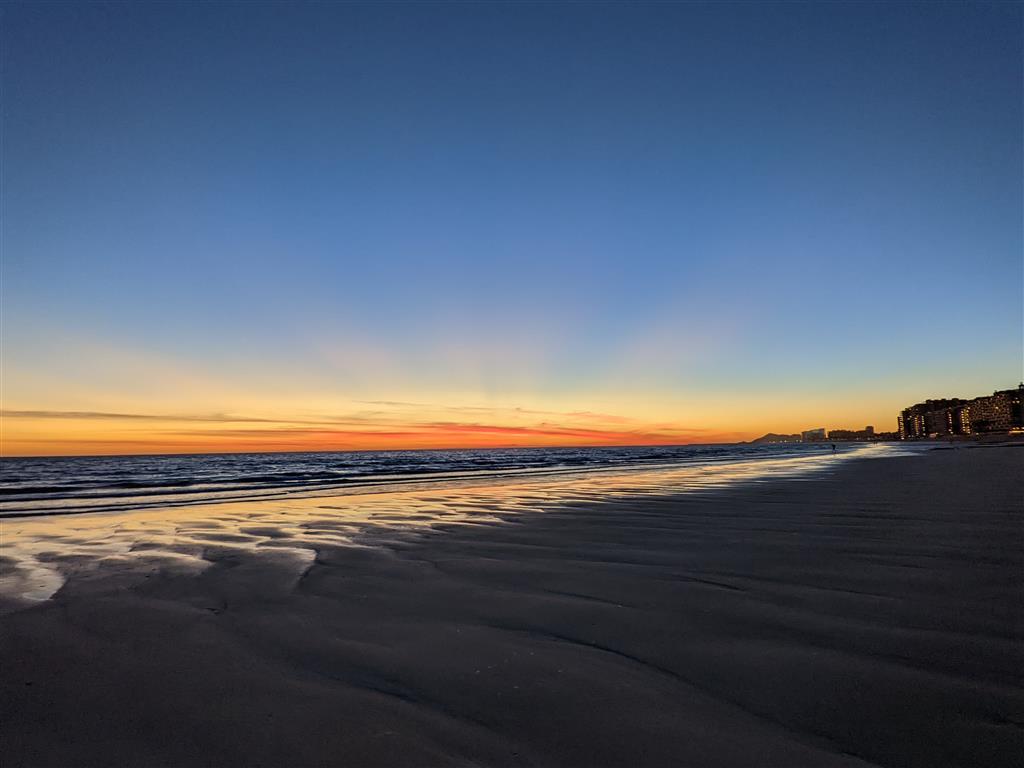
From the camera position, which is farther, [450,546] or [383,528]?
[383,528]

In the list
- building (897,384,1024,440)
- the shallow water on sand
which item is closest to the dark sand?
the shallow water on sand

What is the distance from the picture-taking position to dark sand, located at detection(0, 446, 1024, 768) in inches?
95.3

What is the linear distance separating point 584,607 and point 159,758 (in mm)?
2862

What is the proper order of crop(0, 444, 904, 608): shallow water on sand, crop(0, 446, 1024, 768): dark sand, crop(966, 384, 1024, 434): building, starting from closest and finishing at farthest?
crop(0, 446, 1024, 768): dark sand, crop(0, 444, 904, 608): shallow water on sand, crop(966, 384, 1024, 434): building

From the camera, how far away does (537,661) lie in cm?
331

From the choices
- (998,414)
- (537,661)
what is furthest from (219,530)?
(998,414)

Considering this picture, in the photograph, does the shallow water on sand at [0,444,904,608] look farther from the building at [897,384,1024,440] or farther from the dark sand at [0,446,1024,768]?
the building at [897,384,1024,440]

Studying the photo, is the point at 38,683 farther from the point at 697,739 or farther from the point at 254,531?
the point at 254,531

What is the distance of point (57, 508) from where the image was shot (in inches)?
614

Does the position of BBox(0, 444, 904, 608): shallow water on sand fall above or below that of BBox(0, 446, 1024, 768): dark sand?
below

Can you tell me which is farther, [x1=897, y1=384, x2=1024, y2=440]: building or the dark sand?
[x1=897, y1=384, x2=1024, y2=440]: building

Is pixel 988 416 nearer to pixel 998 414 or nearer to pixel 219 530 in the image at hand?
pixel 998 414

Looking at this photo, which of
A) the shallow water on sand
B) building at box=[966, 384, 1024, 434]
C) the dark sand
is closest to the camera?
the dark sand

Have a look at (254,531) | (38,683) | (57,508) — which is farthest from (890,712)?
(57,508)
